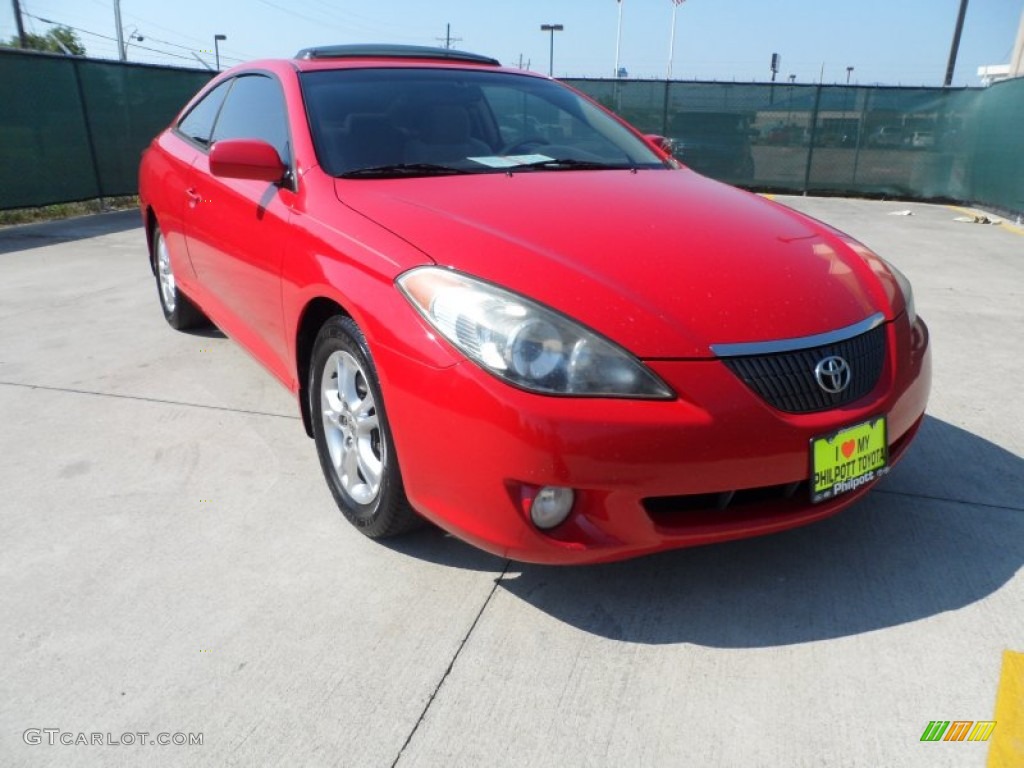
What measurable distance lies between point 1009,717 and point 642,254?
1437 millimetres

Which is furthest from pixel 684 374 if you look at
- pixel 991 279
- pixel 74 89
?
pixel 74 89

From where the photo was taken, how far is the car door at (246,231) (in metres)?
2.86

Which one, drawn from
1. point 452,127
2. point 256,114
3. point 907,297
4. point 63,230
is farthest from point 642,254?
point 63,230

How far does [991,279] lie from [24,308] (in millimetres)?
7384

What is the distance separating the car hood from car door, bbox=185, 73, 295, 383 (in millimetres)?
419

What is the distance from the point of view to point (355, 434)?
2506 millimetres

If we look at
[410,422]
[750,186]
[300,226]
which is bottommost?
[750,186]

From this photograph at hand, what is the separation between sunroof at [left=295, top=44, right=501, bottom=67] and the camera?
11.5ft

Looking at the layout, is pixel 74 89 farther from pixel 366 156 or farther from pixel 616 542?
pixel 616 542

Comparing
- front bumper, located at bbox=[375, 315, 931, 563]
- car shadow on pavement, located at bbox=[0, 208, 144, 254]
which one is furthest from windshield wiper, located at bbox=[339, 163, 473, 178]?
car shadow on pavement, located at bbox=[0, 208, 144, 254]

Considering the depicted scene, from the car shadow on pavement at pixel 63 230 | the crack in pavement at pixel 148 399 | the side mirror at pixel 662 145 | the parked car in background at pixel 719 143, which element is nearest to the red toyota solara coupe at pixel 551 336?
the crack in pavement at pixel 148 399

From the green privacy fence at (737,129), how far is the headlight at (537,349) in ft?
29.7

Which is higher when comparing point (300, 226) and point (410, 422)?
point (300, 226)

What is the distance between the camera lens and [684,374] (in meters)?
1.91
